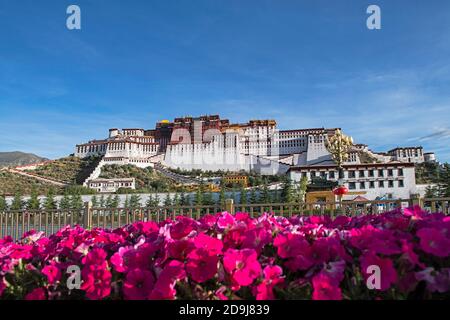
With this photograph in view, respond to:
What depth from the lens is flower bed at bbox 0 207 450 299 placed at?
5.13ft

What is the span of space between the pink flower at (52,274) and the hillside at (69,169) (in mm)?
79900

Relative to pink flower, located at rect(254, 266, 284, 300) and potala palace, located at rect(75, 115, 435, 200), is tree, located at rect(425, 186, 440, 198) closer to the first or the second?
potala palace, located at rect(75, 115, 435, 200)

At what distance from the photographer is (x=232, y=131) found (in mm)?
88188

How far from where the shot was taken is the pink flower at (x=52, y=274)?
1.86m

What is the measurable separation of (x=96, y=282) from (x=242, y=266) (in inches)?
27.8

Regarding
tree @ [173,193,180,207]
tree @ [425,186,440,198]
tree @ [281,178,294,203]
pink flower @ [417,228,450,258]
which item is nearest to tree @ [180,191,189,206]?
tree @ [173,193,180,207]

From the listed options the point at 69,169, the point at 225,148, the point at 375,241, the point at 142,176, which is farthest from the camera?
the point at 69,169

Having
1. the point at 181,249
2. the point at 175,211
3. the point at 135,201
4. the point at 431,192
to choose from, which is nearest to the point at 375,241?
the point at 181,249

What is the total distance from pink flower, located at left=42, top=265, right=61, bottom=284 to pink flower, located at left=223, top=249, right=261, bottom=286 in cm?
89

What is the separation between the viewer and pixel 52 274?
1.87 m

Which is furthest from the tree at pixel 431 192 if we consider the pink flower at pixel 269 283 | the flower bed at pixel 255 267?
the pink flower at pixel 269 283

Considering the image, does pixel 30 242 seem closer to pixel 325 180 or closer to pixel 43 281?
pixel 43 281

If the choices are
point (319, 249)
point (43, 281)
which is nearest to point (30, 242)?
point (43, 281)

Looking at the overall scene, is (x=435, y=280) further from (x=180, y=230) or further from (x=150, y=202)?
(x=150, y=202)
